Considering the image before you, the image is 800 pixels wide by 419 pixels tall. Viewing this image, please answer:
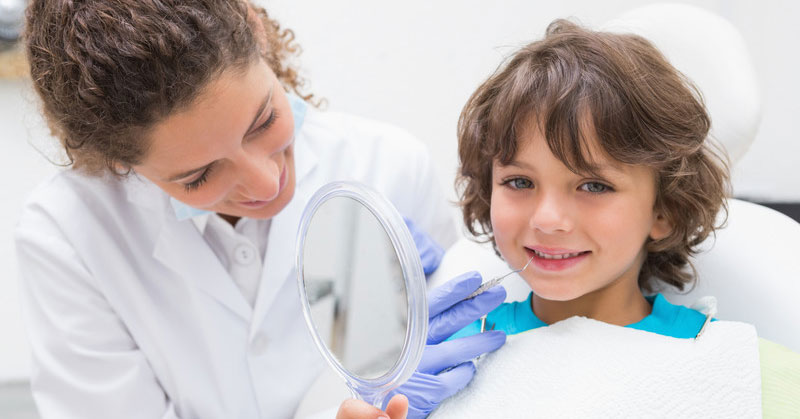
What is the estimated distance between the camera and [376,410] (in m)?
0.83

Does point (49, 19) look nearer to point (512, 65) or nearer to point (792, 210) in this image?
point (512, 65)

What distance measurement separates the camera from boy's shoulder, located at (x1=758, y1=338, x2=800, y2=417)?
907mm

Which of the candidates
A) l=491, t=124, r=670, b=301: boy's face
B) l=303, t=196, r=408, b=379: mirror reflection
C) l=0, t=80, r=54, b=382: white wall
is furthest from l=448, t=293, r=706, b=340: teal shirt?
l=0, t=80, r=54, b=382: white wall

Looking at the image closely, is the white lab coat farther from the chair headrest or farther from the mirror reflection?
the chair headrest

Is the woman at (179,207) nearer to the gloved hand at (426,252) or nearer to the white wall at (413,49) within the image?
the gloved hand at (426,252)

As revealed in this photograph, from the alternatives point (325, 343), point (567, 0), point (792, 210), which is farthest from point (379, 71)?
point (325, 343)

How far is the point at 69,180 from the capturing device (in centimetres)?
129

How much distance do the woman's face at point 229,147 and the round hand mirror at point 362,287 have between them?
0.18 m

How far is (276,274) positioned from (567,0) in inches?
53.8

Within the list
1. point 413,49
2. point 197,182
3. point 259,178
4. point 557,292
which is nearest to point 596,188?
point 557,292

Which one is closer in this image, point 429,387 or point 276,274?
point 429,387

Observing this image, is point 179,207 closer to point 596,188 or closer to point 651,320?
point 596,188

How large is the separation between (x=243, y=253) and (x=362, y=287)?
0.38 m

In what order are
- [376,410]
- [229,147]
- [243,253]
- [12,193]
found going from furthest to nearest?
[12,193] → [243,253] → [229,147] → [376,410]
